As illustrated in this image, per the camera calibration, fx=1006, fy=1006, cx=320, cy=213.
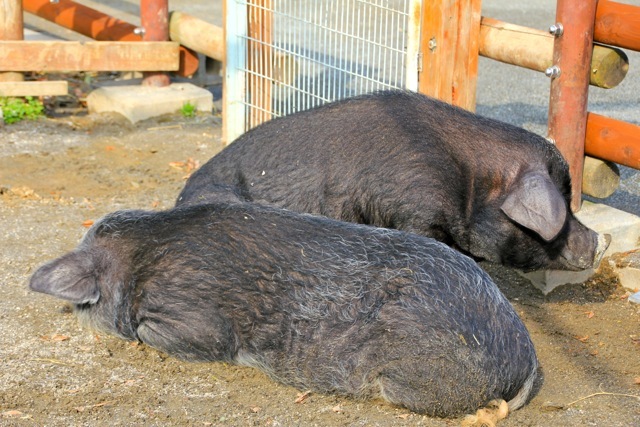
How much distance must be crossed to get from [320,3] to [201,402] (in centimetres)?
339

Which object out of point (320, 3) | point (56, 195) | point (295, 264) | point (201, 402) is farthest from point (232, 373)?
point (320, 3)

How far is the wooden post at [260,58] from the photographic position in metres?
7.18

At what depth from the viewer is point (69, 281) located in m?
4.21

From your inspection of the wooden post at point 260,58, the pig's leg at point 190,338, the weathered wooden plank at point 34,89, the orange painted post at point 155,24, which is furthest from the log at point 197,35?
the pig's leg at point 190,338

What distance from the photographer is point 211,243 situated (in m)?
4.16

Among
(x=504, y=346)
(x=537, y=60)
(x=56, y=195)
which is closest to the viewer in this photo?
(x=504, y=346)

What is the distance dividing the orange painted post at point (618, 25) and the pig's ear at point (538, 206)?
1162 millimetres

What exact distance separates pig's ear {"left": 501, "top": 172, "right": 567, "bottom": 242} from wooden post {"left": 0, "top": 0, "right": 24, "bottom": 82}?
4834mm

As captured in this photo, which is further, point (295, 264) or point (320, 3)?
point (320, 3)

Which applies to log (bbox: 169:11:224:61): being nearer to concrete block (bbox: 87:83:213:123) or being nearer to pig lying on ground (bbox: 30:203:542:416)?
concrete block (bbox: 87:83:213:123)

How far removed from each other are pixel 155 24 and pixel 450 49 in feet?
11.4

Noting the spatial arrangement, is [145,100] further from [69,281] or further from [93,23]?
[69,281]

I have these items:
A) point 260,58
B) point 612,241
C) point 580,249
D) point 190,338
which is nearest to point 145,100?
Result: point 260,58

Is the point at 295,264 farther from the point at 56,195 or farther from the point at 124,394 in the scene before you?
the point at 56,195
